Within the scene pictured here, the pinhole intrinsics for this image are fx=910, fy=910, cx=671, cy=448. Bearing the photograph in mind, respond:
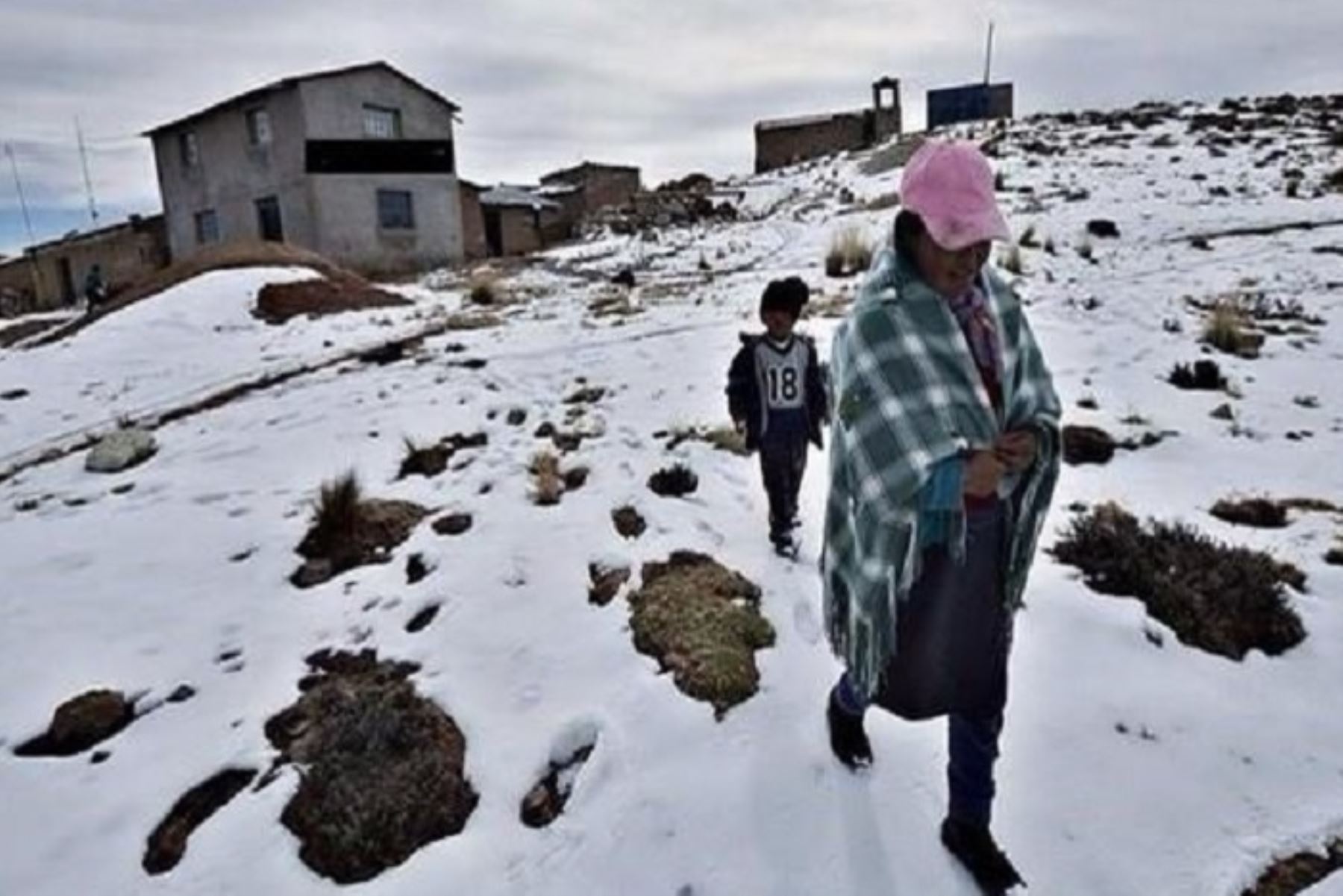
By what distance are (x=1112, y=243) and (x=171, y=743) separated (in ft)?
44.8

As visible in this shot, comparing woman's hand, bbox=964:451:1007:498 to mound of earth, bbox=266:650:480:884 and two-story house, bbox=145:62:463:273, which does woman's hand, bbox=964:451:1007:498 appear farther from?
two-story house, bbox=145:62:463:273

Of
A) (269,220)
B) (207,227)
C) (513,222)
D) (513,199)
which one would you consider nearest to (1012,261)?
(269,220)

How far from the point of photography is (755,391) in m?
4.34

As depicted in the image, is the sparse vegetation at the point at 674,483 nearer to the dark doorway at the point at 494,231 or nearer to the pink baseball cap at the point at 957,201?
the pink baseball cap at the point at 957,201

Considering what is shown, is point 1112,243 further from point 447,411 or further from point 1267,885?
point 1267,885

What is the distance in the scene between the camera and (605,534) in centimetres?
499

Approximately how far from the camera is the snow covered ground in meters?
2.86

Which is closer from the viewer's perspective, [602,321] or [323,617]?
[323,617]

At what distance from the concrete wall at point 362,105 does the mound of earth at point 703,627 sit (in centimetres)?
Answer: 3015

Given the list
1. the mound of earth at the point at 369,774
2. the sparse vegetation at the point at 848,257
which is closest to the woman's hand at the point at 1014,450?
the mound of earth at the point at 369,774

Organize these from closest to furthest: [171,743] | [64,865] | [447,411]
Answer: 1. [64,865]
2. [171,743]
3. [447,411]

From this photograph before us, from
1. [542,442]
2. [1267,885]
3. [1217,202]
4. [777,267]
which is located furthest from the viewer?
[1217,202]

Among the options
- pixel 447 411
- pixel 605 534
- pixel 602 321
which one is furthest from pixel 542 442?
pixel 602 321

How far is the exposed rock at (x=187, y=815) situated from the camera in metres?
3.10
